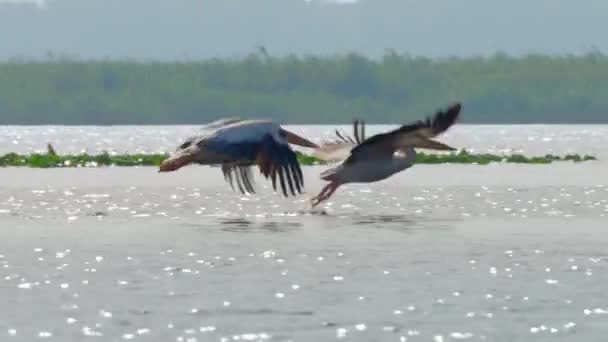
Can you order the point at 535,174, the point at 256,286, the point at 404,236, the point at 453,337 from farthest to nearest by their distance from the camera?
the point at 535,174 < the point at 404,236 < the point at 256,286 < the point at 453,337

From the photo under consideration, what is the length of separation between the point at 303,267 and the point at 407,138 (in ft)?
27.7

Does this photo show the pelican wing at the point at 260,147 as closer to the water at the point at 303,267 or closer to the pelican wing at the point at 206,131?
the pelican wing at the point at 206,131

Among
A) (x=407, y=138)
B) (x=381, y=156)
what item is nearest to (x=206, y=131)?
(x=381, y=156)

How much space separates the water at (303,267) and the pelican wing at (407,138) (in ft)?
3.72

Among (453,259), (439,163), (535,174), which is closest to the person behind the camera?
(453,259)

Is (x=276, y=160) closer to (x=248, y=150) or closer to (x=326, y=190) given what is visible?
(x=248, y=150)

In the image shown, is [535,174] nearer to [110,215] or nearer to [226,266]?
[110,215]

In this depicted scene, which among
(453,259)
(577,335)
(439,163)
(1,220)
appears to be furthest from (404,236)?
(439,163)

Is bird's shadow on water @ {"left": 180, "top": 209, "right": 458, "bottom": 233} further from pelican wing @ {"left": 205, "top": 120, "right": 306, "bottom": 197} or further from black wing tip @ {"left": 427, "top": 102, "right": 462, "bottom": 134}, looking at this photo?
black wing tip @ {"left": 427, "top": 102, "right": 462, "bottom": 134}

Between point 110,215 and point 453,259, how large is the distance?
10354 mm

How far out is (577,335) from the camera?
15.8 metres

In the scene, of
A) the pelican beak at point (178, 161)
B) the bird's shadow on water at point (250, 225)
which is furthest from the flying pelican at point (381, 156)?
the pelican beak at point (178, 161)

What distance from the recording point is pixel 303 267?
21.5 meters

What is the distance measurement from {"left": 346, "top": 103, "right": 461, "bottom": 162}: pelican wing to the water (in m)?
1.13
